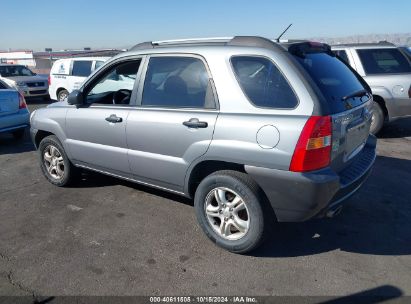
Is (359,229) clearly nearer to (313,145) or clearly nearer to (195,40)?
(313,145)

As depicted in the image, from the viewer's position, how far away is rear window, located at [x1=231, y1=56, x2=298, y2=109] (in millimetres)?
3072

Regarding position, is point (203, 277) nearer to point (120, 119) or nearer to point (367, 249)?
point (367, 249)

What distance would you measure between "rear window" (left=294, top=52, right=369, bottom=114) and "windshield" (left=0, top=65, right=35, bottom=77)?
14.6 m

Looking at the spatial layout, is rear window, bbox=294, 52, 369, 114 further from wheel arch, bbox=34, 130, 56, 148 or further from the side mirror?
wheel arch, bbox=34, 130, 56, 148

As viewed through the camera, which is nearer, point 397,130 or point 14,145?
point 14,145

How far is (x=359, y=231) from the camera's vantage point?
384cm

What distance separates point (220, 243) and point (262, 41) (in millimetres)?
1834

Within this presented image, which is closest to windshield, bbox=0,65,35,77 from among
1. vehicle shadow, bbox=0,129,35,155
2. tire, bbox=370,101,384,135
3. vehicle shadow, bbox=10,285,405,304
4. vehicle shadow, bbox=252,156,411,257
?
vehicle shadow, bbox=0,129,35,155

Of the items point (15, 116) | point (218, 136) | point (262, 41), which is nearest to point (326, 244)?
point (218, 136)

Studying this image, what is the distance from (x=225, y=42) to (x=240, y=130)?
905 millimetres

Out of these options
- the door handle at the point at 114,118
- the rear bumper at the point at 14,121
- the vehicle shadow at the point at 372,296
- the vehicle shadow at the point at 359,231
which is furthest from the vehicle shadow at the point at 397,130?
the rear bumper at the point at 14,121

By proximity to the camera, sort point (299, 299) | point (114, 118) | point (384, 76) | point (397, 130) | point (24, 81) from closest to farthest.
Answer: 1. point (299, 299)
2. point (114, 118)
3. point (384, 76)
4. point (397, 130)
5. point (24, 81)

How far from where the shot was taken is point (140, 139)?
3.95m

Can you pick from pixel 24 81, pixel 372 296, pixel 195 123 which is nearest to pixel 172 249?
pixel 195 123
